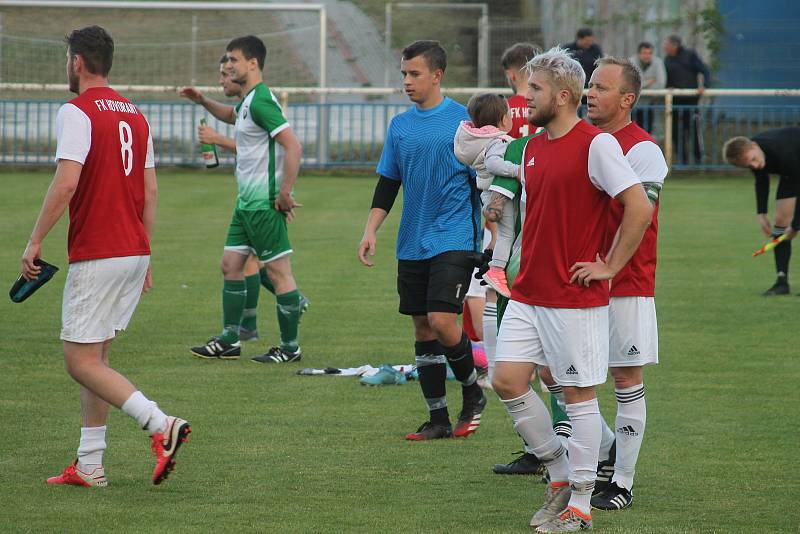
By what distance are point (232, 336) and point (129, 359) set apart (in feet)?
2.44

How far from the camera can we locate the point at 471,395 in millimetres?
7117

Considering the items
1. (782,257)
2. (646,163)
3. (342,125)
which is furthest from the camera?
(342,125)

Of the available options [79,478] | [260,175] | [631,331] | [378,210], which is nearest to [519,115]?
[378,210]

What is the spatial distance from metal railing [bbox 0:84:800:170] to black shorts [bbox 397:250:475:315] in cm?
1595

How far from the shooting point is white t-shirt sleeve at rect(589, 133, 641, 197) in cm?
500

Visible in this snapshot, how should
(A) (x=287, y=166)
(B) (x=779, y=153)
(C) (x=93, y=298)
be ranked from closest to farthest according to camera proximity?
(C) (x=93, y=298), (A) (x=287, y=166), (B) (x=779, y=153)

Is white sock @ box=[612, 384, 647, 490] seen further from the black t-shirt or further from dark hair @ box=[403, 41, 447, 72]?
the black t-shirt

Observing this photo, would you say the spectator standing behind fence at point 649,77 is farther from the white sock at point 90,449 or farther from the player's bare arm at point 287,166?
the white sock at point 90,449

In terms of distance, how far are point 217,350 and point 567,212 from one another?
4619 millimetres

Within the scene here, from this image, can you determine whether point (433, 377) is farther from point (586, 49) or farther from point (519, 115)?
point (586, 49)

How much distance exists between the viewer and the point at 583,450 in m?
5.21

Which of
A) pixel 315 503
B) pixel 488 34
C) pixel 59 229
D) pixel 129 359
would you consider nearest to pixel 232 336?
pixel 129 359

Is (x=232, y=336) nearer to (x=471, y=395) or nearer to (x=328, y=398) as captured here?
(x=328, y=398)

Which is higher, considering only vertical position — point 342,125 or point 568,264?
point 342,125
